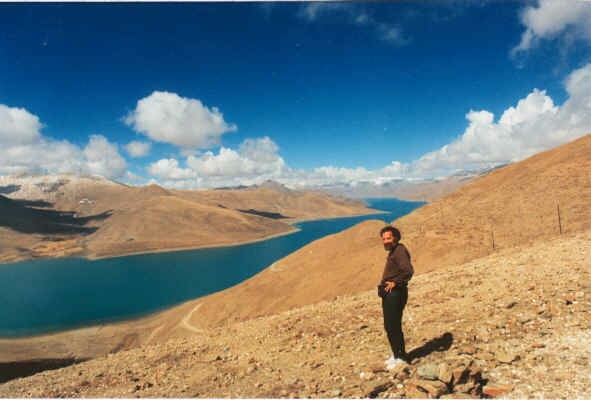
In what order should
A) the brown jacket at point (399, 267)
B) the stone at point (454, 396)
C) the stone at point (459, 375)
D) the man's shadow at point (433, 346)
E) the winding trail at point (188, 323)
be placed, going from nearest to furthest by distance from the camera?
the stone at point (454, 396)
the stone at point (459, 375)
the brown jacket at point (399, 267)
the man's shadow at point (433, 346)
the winding trail at point (188, 323)

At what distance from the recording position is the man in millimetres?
5863

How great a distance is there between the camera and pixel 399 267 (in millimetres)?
5867

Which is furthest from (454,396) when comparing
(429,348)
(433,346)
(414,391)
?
(433,346)

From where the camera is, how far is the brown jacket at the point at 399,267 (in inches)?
230

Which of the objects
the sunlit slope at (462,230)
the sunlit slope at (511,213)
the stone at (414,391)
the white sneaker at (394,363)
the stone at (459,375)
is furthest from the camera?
the sunlit slope at (462,230)

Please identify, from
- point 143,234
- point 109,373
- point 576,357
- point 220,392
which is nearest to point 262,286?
point 109,373

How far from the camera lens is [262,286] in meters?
47.0

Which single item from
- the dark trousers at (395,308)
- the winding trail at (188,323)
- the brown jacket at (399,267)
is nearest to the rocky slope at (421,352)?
the dark trousers at (395,308)

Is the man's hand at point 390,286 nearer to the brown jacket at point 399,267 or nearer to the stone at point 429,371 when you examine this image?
Result: the brown jacket at point 399,267

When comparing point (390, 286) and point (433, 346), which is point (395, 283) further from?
point (433, 346)

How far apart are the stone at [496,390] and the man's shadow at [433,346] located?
5.39 feet

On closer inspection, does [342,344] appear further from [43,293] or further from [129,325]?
[43,293]

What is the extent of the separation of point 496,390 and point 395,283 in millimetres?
2082

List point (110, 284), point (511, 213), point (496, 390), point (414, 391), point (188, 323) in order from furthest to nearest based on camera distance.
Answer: point (110, 284) < point (188, 323) < point (511, 213) < point (414, 391) < point (496, 390)
